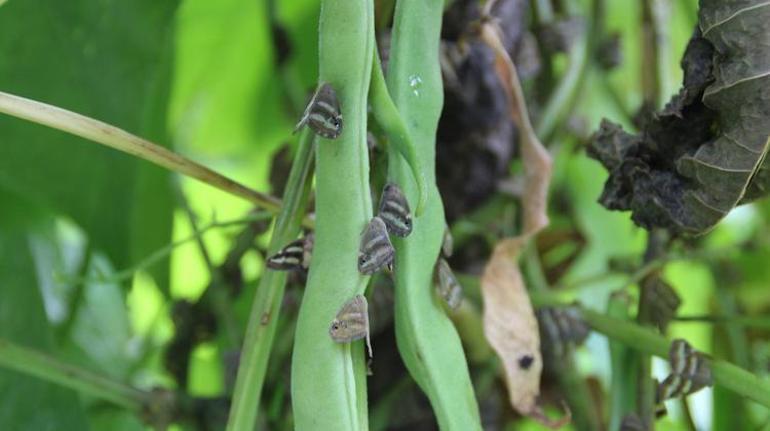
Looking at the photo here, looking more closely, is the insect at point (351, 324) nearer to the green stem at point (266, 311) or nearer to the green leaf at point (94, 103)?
the green stem at point (266, 311)

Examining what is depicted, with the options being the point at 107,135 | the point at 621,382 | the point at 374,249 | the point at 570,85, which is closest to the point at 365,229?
the point at 374,249

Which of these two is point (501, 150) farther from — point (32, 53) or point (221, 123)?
point (221, 123)

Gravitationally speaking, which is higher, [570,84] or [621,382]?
[570,84]

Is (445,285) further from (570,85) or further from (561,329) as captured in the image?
(570,85)

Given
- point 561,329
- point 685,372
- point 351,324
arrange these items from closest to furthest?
1. point 351,324
2. point 685,372
3. point 561,329

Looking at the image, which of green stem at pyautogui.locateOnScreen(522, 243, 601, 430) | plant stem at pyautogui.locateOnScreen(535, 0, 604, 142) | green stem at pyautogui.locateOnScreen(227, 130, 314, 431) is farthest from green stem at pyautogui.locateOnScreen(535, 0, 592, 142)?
green stem at pyautogui.locateOnScreen(227, 130, 314, 431)

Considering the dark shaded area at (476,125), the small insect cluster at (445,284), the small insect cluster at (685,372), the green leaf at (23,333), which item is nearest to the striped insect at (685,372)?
the small insect cluster at (685,372)
